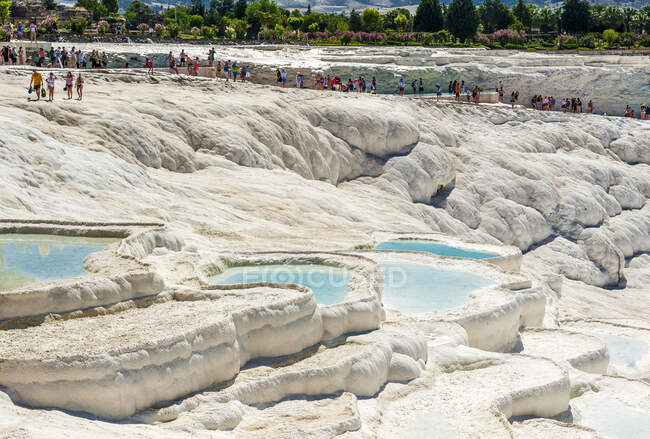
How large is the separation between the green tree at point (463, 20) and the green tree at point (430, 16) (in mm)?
4391

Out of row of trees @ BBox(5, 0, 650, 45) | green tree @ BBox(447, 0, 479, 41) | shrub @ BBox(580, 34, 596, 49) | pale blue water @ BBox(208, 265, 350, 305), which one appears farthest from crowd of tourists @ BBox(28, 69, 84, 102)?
shrub @ BBox(580, 34, 596, 49)

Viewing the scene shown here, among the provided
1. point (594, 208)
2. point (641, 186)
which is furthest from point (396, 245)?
point (641, 186)

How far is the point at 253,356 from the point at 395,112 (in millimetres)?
21757

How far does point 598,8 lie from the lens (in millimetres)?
74688

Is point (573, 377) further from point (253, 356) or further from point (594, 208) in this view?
point (594, 208)

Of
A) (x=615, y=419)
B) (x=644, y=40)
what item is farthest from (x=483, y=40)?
(x=615, y=419)

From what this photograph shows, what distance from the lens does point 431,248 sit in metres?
19.2

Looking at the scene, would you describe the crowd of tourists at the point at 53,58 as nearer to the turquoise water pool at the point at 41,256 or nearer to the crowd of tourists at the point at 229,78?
the crowd of tourists at the point at 229,78

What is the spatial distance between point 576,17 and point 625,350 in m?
56.9

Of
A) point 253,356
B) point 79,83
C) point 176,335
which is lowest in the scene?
point 253,356

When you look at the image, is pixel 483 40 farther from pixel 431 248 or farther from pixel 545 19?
pixel 431 248

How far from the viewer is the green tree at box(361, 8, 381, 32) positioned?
72250mm

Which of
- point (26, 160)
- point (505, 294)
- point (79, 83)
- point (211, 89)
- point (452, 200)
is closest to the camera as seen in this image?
point (505, 294)

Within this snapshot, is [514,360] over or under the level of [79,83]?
under
